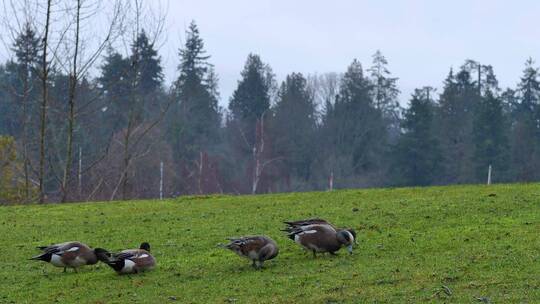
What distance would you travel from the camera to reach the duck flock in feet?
47.7

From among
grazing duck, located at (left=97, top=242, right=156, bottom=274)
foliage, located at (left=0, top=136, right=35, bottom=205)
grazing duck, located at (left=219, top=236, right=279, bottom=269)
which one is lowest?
A: grazing duck, located at (left=97, top=242, right=156, bottom=274)

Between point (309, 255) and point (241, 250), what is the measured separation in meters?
1.80

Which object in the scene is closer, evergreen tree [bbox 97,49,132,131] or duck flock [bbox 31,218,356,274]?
duck flock [bbox 31,218,356,274]

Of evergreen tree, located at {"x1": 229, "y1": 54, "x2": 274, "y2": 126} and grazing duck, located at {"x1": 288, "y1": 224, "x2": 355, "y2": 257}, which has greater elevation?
A: evergreen tree, located at {"x1": 229, "y1": 54, "x2": 274, "y2": 126}

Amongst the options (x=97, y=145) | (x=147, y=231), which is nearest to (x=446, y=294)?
(x=147, y=231)

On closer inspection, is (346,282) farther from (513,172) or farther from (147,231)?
(513,172)

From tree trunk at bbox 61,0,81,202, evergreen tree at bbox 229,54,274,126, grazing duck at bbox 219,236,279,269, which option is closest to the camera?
grazing duck at bbox 219,236,279,269

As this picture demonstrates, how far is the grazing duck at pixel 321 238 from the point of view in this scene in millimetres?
14992

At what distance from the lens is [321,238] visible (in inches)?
591

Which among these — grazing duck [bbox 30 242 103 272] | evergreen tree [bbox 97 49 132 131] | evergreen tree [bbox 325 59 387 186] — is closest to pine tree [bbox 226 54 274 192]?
evergreen tree [bbox 325 59 387 186]

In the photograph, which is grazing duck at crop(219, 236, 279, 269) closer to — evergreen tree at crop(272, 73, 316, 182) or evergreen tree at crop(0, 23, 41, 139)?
evergreen tree at crop(0, 23, 41, 139)

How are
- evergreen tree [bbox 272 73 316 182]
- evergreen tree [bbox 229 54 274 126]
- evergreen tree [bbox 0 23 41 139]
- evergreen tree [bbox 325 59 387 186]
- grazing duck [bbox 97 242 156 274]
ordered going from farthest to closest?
evergreen tree [bbox 229 54 274 126]
evergreen tree [bbox 325 59 387 186]
evergreen tree [bbox 272 73 316 182]
evergreen tree [bbox 0 23 41 139]
grazing duck [bbox 97 242 156 274]

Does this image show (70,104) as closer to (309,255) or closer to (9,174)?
(9,174)

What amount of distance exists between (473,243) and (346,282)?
3823 mm
